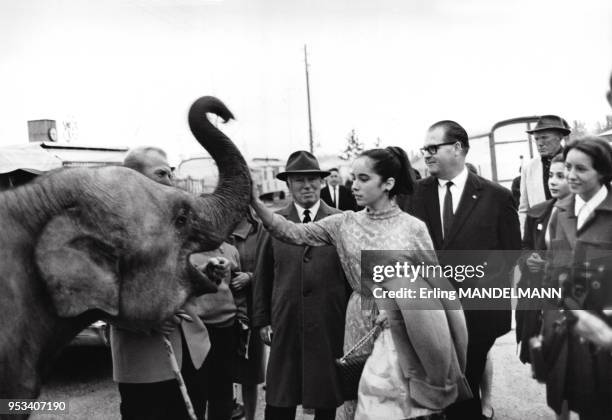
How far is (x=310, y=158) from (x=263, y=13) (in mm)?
1025

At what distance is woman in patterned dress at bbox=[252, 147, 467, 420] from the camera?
131 inches

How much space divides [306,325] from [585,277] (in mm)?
1690

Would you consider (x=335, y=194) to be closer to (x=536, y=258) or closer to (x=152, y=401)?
(x=536, y=258)

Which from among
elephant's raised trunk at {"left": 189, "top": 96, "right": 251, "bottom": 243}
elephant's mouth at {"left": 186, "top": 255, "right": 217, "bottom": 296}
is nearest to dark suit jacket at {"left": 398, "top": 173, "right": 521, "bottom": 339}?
elephant's raised trunk at {"left": 189, "top": 96, "right": 251, "bottom": 243}

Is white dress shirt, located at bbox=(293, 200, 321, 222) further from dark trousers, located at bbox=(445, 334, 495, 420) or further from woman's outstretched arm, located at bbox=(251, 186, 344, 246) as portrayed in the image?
dark trousers, located at bbox=(445, 334, 495, 420)

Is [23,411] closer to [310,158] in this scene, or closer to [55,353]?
[55,353]

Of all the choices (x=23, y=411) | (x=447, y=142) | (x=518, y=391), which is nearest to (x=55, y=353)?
(x=23, y=411)

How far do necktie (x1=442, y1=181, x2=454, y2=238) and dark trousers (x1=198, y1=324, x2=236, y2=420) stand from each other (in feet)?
5.08

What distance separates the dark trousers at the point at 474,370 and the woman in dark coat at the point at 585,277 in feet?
2.75

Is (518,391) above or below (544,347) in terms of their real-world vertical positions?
below

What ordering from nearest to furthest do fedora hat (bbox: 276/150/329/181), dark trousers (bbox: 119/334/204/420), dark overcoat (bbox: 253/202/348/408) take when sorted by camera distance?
dark trousers (bbox: 119/334/204/420) < dark overcoat (bbox: 253/202/348/408) < fedora hat (bbox: 276/150/329/181)

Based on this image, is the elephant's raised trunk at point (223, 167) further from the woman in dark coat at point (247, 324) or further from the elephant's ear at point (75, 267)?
the woman in dark coat at point (247, 324)

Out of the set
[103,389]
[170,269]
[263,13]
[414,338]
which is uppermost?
[263,13]

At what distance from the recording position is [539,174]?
496cm
